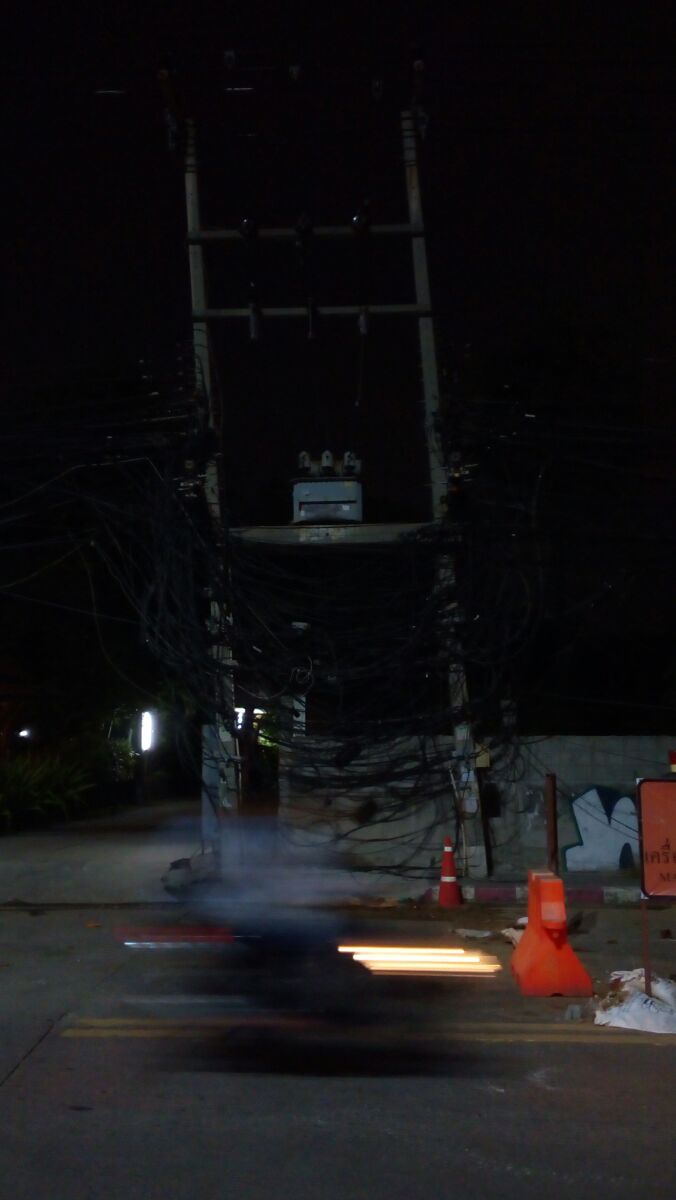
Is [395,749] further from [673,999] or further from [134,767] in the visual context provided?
[134,767]

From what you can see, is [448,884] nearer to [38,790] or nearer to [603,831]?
[603,831]

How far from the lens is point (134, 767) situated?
3303 cm

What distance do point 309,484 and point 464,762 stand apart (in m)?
4.02

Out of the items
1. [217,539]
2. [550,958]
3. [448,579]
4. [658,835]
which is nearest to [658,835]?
[658,835]

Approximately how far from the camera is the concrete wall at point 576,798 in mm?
14844

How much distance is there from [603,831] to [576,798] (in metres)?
0.52

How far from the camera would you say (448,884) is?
13.5 meters


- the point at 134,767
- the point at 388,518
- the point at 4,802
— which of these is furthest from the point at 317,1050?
the point at 134,767

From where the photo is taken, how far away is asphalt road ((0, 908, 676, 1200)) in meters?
5.11

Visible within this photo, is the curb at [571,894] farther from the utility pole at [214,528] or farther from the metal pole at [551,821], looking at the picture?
the utility pole at [214,528]

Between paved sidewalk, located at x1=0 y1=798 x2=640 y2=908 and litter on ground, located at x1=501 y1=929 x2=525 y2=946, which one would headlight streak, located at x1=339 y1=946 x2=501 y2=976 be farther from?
paved sidewalk, located at x1=0 y1=798 x2=640 y2=908

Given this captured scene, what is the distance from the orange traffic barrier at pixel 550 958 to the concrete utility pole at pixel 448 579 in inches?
215

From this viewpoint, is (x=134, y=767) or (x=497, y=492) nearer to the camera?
(x=497, y=492)

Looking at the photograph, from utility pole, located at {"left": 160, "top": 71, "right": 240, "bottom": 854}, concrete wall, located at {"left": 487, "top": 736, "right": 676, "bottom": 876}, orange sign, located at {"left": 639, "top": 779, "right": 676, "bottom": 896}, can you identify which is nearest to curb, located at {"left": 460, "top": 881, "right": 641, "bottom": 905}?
concrete wall, located at {"left": 487, "top": 736, "right": 676, "bottom": 876}
